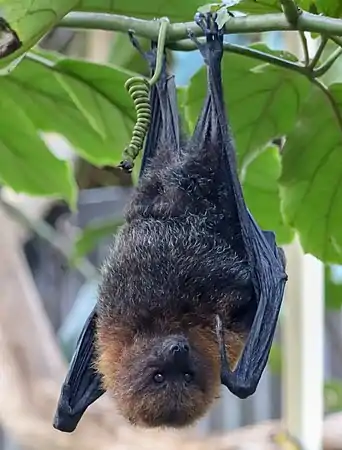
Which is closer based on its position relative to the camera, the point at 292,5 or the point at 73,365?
the point at 292,5

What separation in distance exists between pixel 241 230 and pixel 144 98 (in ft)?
0.55

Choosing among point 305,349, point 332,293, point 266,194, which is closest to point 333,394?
point 332,293

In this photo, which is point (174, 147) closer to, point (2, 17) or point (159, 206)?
point (159, 206)

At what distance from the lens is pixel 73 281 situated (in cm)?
337

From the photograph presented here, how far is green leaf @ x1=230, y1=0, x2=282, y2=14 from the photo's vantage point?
78 centimetres

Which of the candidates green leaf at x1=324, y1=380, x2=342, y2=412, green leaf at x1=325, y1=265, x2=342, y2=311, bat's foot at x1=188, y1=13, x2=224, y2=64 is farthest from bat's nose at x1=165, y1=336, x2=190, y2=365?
green leaf at x1=324, y1=380, x2=342, y2=412

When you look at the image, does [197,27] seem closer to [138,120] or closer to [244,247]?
[138,120]

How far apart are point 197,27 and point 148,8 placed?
6.8 inches

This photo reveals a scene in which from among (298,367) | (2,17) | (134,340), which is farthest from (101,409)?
(2,17)

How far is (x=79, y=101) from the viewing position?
103 centimetres

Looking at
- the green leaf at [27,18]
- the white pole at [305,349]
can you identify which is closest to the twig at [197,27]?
the green leaf at [27,18]

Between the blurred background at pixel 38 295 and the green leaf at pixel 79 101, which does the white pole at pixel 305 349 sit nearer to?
the blurred background at pixel 38 295

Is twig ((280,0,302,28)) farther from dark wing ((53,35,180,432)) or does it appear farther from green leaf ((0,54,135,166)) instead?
green leaf ((0,54,135,166))

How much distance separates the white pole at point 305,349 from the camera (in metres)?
1.51
